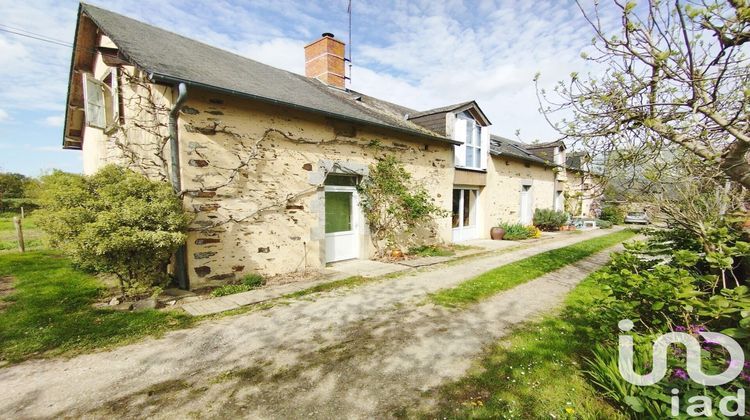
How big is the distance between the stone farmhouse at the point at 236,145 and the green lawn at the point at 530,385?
2.32 m

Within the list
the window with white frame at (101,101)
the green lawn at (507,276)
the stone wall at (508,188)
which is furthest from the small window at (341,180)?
the stone wall at (508,188)

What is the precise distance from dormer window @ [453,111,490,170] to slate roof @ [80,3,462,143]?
2.60 meters

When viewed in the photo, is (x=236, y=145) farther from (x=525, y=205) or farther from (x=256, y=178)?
(x=525, y=205)

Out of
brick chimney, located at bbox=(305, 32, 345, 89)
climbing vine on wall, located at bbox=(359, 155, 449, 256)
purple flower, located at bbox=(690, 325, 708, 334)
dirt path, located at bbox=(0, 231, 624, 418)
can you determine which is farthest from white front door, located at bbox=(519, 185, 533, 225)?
purple flower, located at bbox=(690, 325, 708, 334)

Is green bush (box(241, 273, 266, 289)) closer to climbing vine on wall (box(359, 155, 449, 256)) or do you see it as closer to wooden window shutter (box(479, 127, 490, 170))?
climbing vine on wall (box(359, 155, 449, 256))

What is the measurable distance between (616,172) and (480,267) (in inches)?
163

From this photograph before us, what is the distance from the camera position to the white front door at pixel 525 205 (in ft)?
49.7

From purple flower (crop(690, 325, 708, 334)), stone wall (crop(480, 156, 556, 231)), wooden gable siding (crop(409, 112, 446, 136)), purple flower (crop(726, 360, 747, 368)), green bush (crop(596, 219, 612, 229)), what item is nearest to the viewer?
purple flower (crop(726, 360, 747, 368))

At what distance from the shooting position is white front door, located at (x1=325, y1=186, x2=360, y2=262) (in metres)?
Answer: 7.83

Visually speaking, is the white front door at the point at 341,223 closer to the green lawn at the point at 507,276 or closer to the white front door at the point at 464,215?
the green lawn at the point at 507,276

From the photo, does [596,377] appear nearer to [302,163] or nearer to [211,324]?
[211,324]

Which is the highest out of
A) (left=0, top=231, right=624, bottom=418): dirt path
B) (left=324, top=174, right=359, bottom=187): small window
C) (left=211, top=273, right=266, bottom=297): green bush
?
(left=324, top=174, right=359, bottom=187): small window

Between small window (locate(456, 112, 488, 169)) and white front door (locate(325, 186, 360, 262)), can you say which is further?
small window (locate(456, 112, 488, 169))

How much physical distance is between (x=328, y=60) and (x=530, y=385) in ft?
37.4
